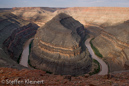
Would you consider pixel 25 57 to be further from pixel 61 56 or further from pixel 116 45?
pixel 116 45

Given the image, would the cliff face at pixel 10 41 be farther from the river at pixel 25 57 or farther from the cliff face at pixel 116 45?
the cliff face at pixel 116 45

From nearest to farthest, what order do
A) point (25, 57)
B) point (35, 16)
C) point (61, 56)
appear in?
point (61, 56), point (25, 57), point (35, 16)

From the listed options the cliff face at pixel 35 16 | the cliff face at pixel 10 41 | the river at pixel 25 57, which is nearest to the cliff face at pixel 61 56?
the river at pixel 25 57

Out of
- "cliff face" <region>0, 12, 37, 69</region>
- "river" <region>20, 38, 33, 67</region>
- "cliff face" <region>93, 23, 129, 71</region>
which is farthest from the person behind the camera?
"river" <region>20, 38, 33, 67</region>

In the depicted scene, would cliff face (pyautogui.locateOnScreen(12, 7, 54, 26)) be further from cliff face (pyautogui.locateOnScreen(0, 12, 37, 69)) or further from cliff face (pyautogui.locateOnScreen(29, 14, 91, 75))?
cliff face (pyautogui.locateOnScreen(29, 14, 91, 75))

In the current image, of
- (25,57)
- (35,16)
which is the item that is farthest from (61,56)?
(35,16)

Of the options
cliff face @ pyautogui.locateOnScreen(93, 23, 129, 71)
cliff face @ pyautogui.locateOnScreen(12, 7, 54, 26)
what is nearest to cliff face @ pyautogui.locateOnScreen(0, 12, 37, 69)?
cliff face @ pyautogui.locateOnScreen(93, 23, 129, 71)

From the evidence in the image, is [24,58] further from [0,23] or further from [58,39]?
[0,23]

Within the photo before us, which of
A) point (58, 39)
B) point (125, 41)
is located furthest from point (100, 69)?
point (58, 39)
